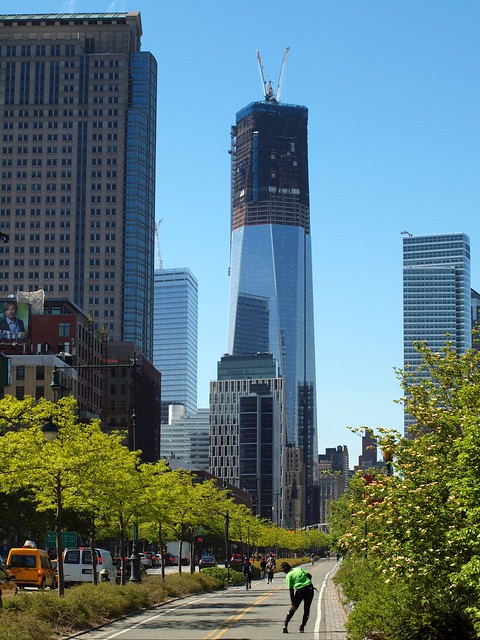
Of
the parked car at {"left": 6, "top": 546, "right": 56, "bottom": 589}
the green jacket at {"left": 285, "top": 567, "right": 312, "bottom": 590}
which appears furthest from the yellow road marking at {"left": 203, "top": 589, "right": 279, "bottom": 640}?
the parked car at {"left": 6, "top": 546, "right": 56, "bottom": 589}

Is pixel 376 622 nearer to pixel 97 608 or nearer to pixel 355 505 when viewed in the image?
pixel 355 505

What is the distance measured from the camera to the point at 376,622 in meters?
22.8

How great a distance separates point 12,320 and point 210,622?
12419 centimetres

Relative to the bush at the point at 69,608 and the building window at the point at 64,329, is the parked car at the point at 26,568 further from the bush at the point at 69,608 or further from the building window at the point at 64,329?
the building window at the point at 64,329

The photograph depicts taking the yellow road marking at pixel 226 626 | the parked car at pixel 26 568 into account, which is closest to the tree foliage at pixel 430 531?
the yellow road marking at pixel 226 626

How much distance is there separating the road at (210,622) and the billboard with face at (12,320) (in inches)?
4377

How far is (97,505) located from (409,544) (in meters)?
22.7

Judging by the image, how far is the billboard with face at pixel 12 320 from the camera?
152 meters

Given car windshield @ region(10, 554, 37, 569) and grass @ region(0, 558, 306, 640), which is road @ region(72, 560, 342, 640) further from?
car windshield @ region(10, 554, 37, 569)

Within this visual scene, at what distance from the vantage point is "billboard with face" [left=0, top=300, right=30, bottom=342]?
15238 centimetres

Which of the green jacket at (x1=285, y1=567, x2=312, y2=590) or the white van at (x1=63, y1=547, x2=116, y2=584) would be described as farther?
the white van at (x1=63, y1=547, x2=116, y2=584)

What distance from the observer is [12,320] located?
502 ft

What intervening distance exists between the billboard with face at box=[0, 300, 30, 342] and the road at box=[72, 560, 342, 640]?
111 metres

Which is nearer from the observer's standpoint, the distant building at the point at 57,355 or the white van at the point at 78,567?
the white van at the point at 78,567
